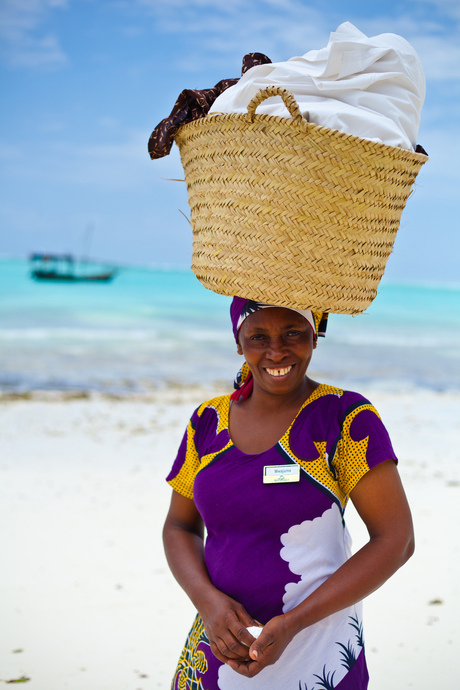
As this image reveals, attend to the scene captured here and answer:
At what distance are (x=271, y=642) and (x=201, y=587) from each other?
0.28 meters

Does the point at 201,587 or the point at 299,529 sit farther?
the point at 201,587

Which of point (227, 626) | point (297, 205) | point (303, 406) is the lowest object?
point (227, 626)

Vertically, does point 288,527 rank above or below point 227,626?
above

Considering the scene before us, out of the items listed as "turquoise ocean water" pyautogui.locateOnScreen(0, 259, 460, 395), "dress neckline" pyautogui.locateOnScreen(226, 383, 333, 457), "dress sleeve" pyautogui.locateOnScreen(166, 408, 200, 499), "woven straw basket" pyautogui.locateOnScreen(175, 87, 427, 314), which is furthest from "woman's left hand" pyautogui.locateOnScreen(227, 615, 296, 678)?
"turquoise ocean water" pyautogui.locateOnScreen(0, 259, 460, 395)

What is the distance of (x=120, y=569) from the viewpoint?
12.8 feet

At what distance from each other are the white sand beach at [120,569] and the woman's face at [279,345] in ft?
5.95

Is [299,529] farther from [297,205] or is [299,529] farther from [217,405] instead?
[297,205]

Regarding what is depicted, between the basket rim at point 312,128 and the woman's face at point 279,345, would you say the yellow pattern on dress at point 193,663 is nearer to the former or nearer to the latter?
the woman's face at point 279,345

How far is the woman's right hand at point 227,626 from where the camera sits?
1.51 metres

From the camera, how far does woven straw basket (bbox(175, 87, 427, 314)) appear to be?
148 cm

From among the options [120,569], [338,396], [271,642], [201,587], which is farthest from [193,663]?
[120,569]

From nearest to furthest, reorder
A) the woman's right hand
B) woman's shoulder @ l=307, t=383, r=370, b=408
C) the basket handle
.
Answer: the basket handle → the woman's right hand → woman's shoulder @ l=307, t=383, r=370, b=408

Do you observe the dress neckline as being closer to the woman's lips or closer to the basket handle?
the woman's lips

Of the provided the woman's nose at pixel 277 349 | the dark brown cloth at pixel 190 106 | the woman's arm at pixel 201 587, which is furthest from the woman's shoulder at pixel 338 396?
the dark brown cloth at pixel 190 106
